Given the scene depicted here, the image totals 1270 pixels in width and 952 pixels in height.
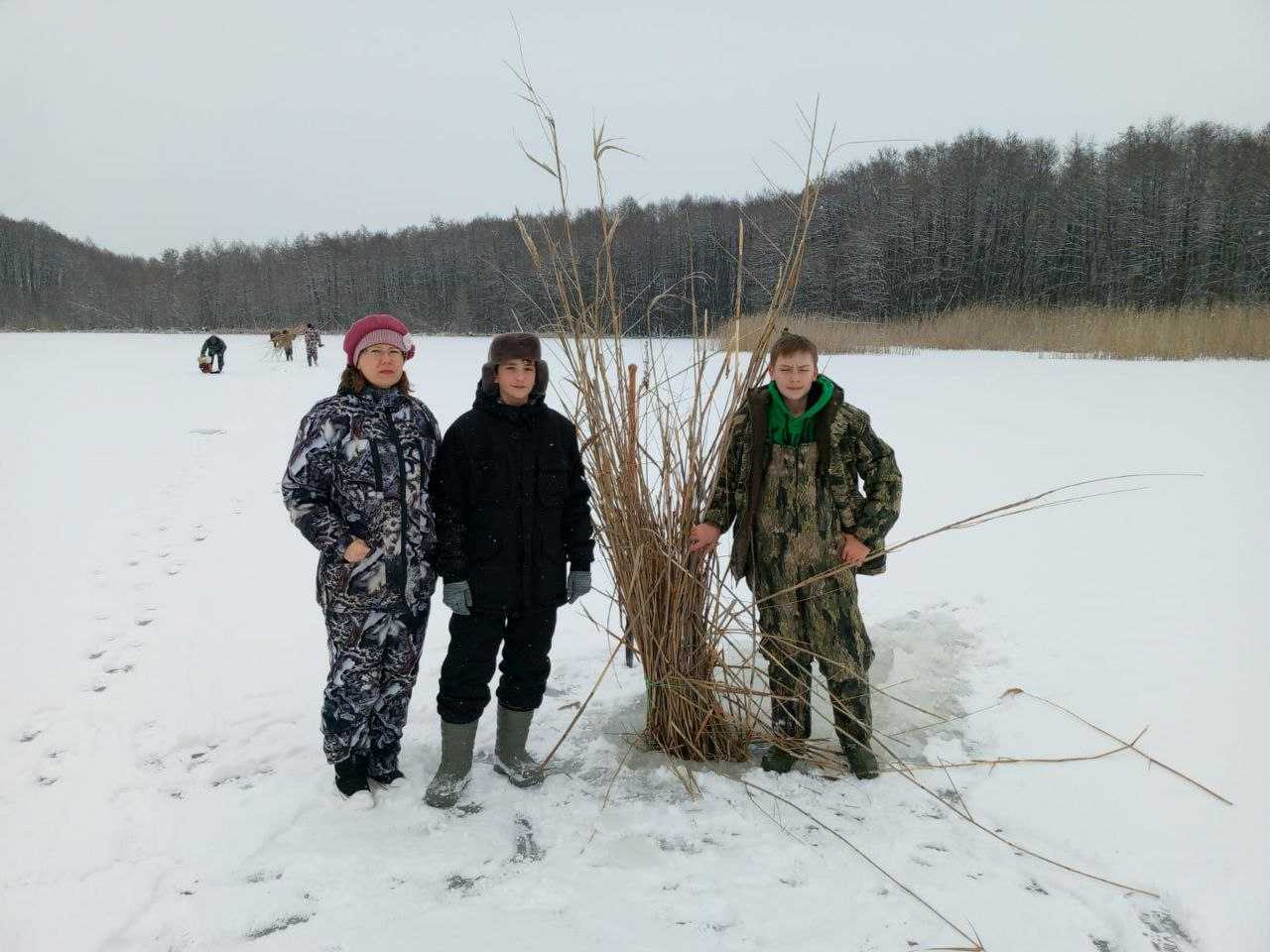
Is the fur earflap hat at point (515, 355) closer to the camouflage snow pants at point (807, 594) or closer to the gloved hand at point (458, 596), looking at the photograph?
the gloved hand at point (458, 596)

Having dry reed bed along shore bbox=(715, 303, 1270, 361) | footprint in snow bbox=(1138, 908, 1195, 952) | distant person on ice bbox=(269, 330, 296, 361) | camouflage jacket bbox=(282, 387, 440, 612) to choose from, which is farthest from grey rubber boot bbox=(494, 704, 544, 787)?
distant person on ice bbox=(269, 330, 296, 361)

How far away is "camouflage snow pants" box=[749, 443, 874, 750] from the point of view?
6.30ft

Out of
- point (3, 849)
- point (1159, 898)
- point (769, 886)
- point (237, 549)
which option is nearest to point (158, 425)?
point (237, 549)

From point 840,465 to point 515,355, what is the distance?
37.6 inches

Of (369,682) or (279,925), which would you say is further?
(369,682)

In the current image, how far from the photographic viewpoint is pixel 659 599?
6.63 feet

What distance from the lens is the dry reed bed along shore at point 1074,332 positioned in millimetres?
9922

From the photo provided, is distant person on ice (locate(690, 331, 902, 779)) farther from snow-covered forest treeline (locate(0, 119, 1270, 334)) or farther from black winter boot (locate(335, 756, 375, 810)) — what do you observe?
snow-covered forest treeline (locate(0, 119, 1270, 334))

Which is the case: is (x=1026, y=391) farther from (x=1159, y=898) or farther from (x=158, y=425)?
(x=158, y=425)

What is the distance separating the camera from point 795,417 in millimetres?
1901

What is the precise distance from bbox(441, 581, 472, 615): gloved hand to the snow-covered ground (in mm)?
543

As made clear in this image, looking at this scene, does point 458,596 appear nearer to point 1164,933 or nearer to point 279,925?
point 279,925

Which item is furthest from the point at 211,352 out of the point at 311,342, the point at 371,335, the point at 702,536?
the point at 702,536

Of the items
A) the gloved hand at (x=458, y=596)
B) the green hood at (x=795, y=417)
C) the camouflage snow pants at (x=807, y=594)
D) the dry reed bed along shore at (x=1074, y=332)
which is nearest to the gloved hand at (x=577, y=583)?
the gloved hand at (x=458, y=596)
